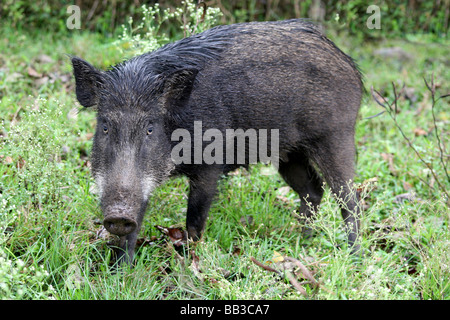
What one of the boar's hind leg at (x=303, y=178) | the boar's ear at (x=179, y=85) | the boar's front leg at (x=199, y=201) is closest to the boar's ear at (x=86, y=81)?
the boar's ear at (x=179, y=85)

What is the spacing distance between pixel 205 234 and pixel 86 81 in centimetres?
133

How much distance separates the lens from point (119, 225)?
2875 mm

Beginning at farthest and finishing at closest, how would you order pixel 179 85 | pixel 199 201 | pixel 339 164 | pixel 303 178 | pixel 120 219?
pixel 303 178
pixel 339 164
pixel 199 201
pixel 179 85
pixel 120 219

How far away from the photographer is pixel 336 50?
4020mm

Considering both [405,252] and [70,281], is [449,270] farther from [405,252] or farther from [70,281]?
[70,281]

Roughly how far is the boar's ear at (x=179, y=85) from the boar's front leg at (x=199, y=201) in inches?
20.5

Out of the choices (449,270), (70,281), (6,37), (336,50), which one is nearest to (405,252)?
(449,270)

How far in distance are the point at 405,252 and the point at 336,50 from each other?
156 centimetres

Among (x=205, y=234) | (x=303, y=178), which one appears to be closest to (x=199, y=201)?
(x=205, y=234)

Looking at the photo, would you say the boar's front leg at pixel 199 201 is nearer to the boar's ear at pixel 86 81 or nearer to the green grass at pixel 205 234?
the green grass at pixel 205 234

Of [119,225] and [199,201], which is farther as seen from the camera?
[199,201]

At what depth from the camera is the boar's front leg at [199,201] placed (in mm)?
3611

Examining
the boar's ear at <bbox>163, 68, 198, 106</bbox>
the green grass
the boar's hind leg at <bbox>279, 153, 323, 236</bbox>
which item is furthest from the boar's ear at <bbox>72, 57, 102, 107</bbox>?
the boar's hind leg at <bbox>279, 153, 323, 236</bbox>

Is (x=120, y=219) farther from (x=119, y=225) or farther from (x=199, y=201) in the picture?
(x=199, y=201)
